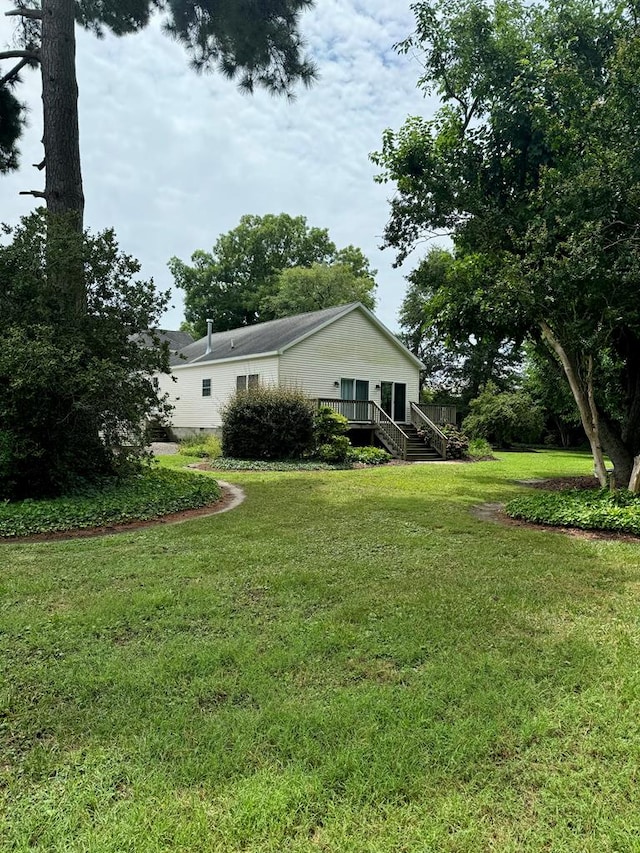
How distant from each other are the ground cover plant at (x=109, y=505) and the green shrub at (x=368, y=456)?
21.7ft

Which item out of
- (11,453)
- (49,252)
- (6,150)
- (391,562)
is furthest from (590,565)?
(6,150)

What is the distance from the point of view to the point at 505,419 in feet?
73.5

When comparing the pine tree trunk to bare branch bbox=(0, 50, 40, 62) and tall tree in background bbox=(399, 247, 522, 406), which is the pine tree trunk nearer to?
bare branch bbox=(0, 50, 40, 62)

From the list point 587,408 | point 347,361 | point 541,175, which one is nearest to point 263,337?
point 347,361

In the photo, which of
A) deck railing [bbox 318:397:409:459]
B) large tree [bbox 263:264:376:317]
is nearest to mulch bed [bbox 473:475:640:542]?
deck railing [bbox 318:397:409:459]

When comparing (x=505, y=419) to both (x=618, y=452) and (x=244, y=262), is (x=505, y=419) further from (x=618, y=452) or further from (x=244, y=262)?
(x=244, y=262)

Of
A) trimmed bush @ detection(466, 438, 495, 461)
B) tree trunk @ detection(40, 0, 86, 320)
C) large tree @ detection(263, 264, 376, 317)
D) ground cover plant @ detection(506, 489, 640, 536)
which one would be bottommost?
ground cover plant @ detection(506, 489, 640, 536)

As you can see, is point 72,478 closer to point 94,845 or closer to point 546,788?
point 94,845

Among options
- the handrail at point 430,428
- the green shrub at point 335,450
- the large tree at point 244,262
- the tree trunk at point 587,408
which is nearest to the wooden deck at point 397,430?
the handrail at point 430,428

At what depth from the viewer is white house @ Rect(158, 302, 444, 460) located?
59.7 feet

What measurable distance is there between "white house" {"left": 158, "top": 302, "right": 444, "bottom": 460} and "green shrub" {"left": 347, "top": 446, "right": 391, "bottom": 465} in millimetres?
2163

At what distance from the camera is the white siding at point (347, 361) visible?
1827cm

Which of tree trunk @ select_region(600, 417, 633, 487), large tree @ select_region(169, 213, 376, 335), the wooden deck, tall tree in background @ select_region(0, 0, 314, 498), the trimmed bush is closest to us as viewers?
tall tree in background @ select_region(0, 0, 314, 498)

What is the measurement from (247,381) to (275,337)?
220cm
